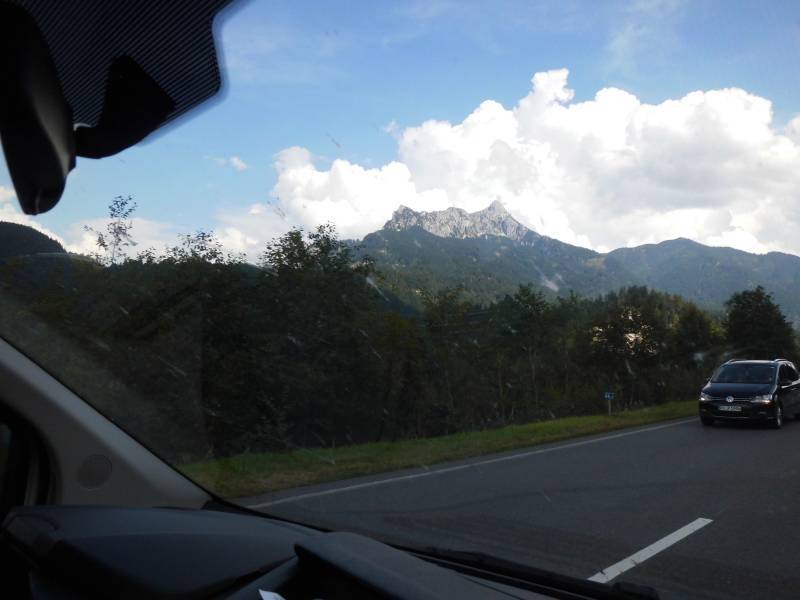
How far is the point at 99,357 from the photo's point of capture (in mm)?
3518

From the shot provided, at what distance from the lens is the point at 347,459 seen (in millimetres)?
7695

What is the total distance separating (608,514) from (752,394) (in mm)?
12253

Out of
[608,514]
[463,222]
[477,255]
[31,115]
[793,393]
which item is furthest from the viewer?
[793,393]

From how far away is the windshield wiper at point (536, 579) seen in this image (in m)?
2.08

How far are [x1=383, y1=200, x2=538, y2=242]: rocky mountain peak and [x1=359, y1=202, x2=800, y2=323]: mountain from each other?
0.01 meters

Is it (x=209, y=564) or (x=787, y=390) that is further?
(x=787, y=390)

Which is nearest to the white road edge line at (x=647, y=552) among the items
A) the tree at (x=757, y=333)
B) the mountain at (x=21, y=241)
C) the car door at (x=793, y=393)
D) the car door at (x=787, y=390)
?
the mountain at (x=21, y=241)

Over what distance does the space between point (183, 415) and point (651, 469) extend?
4505 millimetres

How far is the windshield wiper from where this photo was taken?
208cm

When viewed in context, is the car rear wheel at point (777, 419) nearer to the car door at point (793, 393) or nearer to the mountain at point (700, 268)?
the car door at point (793, 393)

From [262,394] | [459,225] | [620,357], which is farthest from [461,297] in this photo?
[620,357]

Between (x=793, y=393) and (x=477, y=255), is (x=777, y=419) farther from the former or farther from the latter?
(x=477, y=255)

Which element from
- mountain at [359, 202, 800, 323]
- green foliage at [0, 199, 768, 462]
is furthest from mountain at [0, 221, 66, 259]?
mountain at [359, 202, 800, 323]

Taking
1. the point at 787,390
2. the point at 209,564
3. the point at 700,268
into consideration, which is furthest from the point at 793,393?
the point at 209,564
